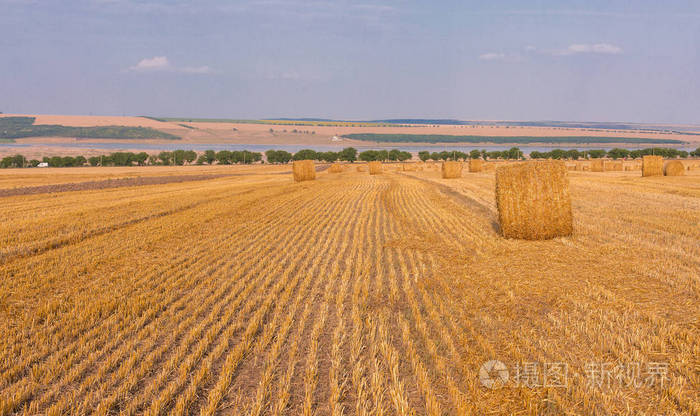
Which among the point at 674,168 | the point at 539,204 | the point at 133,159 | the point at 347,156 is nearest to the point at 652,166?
the point at 674,168

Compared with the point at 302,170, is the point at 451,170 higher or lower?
lower

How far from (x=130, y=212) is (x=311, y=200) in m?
8.47

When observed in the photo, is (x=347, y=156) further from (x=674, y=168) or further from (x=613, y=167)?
(x=674, y=168)

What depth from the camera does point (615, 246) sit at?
30.7 feet

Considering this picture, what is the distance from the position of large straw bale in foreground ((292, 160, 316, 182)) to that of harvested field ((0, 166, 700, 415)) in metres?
23.9

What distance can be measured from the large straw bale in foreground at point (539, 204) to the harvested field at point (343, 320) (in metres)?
0.47

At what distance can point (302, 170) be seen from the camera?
117 feet

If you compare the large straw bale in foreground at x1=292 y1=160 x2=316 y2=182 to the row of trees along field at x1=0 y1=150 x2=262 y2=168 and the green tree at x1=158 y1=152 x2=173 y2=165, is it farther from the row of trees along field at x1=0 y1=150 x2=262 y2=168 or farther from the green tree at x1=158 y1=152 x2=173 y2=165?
the green tree at x1=158 y1=152 x2=173 y2=165

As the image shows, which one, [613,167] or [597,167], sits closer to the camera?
[597,167]

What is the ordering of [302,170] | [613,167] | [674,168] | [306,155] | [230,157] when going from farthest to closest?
1. [306,155]
2. [230,157]
3. [613,167]
4. [302,170]
5. [674,168]

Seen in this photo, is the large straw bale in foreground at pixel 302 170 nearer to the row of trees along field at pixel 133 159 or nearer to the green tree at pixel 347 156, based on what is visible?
the row of trees along field at pixel 133 159

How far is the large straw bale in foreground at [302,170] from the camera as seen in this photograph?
35.6 metres

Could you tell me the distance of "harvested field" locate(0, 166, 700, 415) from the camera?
3.92 meters

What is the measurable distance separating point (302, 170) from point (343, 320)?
3057 cm
